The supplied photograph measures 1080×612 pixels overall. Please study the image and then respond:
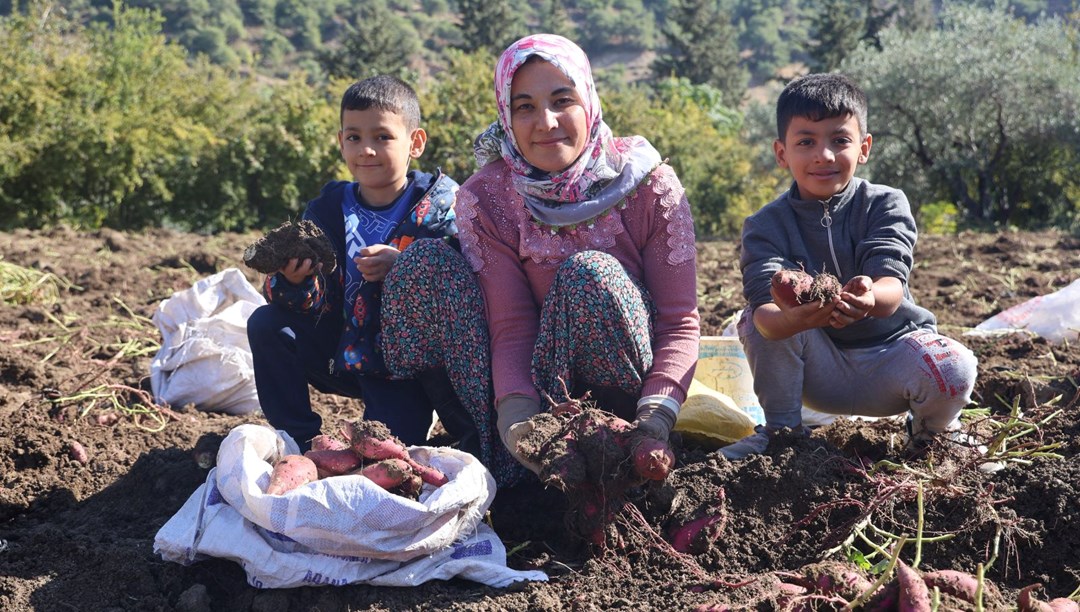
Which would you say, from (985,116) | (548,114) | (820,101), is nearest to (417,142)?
(548,114)

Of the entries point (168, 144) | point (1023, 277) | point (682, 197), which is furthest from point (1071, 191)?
point (682, 197)

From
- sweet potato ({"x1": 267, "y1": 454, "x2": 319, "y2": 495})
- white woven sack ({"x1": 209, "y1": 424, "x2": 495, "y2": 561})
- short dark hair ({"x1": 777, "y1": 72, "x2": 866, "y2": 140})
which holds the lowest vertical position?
white woven sack ({"x1": 209, "y1": 424, "x2": 495, "y2": 561})

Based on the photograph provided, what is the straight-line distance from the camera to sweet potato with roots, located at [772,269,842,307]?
2.53 m

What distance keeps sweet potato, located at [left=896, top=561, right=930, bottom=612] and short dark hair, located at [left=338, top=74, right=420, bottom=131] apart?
6.83 ft

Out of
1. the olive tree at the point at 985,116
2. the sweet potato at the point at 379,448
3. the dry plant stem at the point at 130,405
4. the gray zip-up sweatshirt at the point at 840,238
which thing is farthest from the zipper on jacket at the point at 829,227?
the olive tree at the point at 985,116

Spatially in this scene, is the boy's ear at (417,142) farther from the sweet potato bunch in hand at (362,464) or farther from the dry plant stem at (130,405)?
Answer: the dry plant stem at (130,405)

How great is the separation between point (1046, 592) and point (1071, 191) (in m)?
11.8

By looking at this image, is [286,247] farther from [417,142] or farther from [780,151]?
[780,151]

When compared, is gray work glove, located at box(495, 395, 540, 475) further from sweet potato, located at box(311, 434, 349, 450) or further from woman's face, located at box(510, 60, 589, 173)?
woman's face, located at box(510, 60, 589, 173)

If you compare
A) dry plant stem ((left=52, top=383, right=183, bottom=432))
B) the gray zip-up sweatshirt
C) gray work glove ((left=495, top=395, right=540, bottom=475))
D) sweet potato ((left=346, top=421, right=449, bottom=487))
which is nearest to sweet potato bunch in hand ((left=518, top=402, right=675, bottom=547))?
gray work glove ((left=495, top=395, right=540, bottom=475))

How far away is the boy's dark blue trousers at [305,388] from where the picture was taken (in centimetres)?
308

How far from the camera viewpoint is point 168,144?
33.7 feet

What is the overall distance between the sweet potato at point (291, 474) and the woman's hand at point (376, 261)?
0.64 metres

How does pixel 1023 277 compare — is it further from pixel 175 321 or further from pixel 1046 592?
pixel 175 321
